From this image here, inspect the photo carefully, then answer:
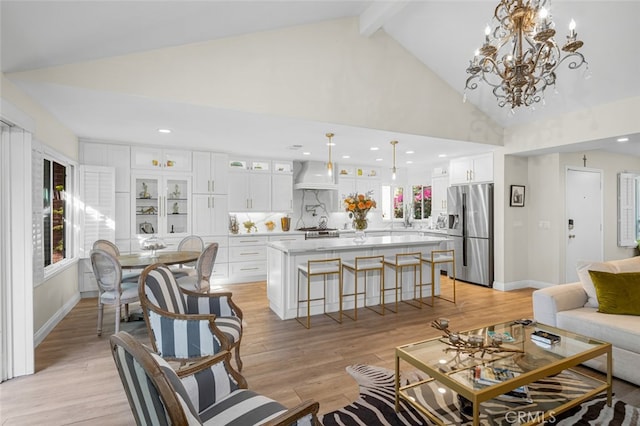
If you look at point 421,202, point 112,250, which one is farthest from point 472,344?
point 421,202

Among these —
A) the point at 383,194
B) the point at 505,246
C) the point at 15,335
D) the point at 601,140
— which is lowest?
the point at 15,335

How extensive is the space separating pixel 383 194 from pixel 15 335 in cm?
722

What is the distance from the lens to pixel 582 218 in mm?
5840

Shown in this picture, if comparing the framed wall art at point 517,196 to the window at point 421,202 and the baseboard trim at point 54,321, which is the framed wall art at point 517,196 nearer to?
the window at point 421,202

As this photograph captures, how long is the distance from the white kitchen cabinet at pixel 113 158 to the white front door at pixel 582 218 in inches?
285

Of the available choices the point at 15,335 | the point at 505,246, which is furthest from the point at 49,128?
the point at 505,246

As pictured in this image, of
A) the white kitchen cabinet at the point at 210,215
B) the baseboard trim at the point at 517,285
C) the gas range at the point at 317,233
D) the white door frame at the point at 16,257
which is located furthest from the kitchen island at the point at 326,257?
the white door frame at the point at 16,257

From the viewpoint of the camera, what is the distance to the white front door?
563 centimetres

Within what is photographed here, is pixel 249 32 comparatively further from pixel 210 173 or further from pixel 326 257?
pixel 210 173

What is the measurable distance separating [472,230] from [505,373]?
14.6 feet

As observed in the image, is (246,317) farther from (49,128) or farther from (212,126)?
(49,128)

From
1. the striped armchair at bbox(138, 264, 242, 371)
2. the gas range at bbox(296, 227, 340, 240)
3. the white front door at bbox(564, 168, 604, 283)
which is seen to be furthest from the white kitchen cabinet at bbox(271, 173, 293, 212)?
the white front door at bbox(564, 168, 604, 283)

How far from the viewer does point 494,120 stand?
543cm

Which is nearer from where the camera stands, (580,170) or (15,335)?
(15,335)
